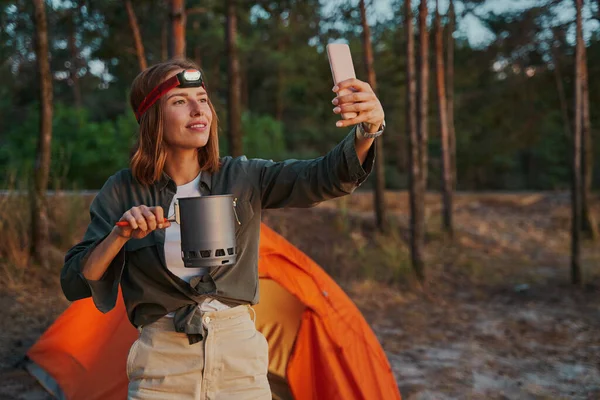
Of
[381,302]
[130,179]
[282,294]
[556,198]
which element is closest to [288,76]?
[556,198]

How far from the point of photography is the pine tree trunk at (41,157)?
668 centimetres

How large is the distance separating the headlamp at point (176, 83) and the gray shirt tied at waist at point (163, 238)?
25cm

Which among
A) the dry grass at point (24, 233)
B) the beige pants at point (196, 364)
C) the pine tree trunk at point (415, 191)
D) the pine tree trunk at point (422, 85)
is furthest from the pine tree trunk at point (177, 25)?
the beige pants at point (196, 364)

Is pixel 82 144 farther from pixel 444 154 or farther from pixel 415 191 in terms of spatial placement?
pixel 415 191

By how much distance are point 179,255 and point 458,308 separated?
19.4ft

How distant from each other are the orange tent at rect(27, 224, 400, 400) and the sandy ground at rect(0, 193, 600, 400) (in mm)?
417

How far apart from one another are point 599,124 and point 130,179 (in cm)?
1482

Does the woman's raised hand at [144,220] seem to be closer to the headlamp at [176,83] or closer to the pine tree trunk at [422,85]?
the headlamp at [176,83]

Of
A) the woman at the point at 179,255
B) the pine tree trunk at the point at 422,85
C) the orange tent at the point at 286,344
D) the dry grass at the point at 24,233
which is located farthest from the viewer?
the pine tree trunk at the point at 422,85

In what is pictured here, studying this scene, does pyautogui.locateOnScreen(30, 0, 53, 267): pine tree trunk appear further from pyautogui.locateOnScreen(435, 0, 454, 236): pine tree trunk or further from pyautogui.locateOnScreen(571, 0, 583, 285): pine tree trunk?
pyautogui.locateOnScreen(435, 0, 454, 236): pine tree trunk

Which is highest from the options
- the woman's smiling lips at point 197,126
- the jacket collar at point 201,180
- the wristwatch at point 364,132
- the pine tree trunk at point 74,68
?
the pine tree trunk at point 74,68

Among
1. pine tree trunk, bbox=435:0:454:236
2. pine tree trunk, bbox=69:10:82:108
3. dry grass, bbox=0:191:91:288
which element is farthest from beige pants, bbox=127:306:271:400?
pine tree trunk, bbox=69:10:82:108

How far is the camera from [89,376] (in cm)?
409

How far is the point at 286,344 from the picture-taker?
421cm
